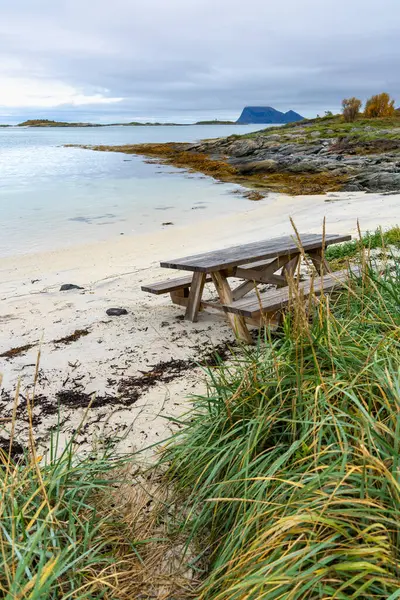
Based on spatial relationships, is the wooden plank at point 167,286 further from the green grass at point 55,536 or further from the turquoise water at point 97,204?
the turquoise water at point 97,204

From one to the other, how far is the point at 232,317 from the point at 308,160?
22.5 m

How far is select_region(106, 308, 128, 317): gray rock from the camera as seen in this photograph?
579 cm

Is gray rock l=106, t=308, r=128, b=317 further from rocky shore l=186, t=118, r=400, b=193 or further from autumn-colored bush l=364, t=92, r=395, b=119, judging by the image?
autumn-colored bush l=364, t=92, r=395, b=119

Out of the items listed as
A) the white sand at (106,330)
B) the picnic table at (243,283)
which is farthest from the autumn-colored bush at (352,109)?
the picnic table at (243,283)

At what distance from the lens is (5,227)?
14.3 metres

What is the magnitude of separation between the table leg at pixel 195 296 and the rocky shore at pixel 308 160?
12.9 metres

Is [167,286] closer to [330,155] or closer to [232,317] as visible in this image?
[232,317]

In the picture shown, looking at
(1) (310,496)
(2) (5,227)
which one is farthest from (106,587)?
(2) (5,227)

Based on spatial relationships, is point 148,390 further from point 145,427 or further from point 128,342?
point 128,342

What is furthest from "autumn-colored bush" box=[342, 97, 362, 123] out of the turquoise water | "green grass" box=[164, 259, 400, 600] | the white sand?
"green grass" box=[164, 259, 400, 600]

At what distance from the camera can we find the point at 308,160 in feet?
84.2

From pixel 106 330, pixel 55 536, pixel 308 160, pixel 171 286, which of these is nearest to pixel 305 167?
pixel 308 160

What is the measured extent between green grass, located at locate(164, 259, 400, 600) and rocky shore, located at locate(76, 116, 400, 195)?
15.3 m

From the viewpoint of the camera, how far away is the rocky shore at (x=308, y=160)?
19.1m
